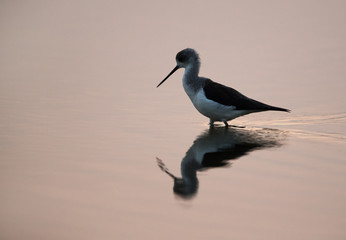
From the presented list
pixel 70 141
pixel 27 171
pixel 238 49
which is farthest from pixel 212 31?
pixel 27 171

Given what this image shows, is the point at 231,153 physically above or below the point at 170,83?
below

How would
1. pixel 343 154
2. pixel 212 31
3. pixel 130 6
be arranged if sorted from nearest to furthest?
pixel 343 154
pixel 212 31
pixel 130 6

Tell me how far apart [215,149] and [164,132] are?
1.21 meters

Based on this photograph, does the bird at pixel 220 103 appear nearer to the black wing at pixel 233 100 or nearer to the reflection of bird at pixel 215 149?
the black wing at pixel 233 100

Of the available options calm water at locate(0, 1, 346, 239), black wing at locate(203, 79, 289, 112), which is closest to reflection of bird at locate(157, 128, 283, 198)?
calm water at locate(0, 1, 346, 239)

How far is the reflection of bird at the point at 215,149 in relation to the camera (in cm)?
623

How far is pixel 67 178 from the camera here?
6.18 m

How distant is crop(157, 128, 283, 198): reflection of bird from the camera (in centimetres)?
623

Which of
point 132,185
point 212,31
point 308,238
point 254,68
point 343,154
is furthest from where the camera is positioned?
point 212,31

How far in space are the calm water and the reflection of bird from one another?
0.09 ft

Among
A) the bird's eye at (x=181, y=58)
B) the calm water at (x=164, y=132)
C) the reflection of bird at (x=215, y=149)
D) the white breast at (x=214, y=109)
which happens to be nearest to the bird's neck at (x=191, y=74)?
the bird's eye at (x=181, y=58)

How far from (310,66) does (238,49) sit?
230cm

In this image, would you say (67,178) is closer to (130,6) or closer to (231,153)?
(231,153)

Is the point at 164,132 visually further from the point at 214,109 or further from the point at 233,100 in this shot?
the point at 233,100
